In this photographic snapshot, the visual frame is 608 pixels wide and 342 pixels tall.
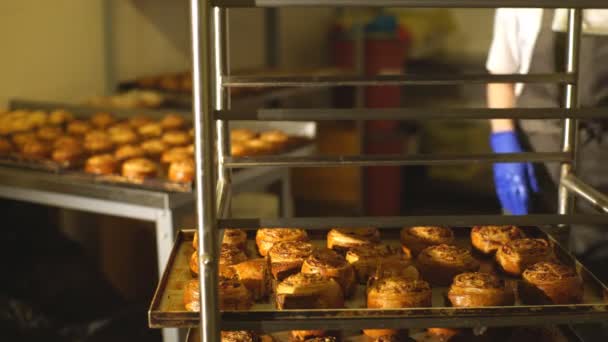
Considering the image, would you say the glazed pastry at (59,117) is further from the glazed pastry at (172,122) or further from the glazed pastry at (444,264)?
the glazed pastry at (444,264)

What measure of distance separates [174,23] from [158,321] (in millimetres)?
3490

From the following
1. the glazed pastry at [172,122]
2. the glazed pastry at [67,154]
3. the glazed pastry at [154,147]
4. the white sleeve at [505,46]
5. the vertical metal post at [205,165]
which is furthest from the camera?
the glazed pastry at [172,122]

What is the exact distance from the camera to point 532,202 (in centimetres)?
210

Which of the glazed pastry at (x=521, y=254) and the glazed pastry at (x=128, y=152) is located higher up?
the glazed pastry at (x=521, y=254)

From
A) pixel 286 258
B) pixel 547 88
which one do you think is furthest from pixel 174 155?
pixel 286 258

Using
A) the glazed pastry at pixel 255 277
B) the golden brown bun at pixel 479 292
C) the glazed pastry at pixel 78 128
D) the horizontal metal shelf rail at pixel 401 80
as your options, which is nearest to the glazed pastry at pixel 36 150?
the glazed pastry at pixel 78 128

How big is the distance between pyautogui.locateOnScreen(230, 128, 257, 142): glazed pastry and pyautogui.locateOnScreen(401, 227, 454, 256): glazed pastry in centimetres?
161

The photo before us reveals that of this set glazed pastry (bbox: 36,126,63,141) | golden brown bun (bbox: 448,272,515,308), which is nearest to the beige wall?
glazed pastry (bbox: 36,126,63,141)

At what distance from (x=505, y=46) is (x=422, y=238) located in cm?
129

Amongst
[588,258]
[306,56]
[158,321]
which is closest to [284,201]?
[588,258]

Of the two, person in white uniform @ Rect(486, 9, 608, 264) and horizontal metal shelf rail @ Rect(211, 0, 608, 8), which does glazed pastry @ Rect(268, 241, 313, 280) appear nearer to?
horizontal metal shelf rail @ Rect(211, 0, 608, 8)

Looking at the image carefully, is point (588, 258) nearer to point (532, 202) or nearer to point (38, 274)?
point (532, 202)

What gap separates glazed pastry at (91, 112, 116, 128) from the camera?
3.08 m

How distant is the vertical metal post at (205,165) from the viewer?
88 cm
